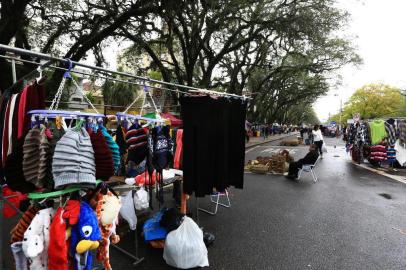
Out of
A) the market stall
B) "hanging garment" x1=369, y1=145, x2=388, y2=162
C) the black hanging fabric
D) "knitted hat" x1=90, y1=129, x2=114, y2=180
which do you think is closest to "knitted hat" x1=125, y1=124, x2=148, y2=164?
the market stall

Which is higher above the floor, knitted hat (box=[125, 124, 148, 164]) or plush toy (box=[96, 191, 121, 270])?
knitted hat (box=[125, 124, 148, 164])

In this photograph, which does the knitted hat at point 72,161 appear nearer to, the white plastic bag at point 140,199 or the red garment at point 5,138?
the red garment at point 5,138

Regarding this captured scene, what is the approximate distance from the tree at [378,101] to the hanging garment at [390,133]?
4497 cm

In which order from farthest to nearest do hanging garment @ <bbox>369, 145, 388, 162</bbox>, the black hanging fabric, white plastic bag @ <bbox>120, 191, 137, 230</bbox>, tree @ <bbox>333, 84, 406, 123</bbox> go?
tree @ <bbox>333, 84, 406, 123</bbox>
hanging garment @ <bbox>369, 145, 388, 162</bbox>
white plastic bag @ <bbox>120, 191, 137, 230</bbox>
the black hanging fabric

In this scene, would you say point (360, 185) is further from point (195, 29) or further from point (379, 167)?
point (195, 29)

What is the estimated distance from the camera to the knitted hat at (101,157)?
2.20m

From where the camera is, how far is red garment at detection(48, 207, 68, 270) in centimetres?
182

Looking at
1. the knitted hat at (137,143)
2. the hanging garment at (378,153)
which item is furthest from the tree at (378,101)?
the knitted hat at (137,143)

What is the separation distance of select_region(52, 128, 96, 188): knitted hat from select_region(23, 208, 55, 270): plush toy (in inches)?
11.7

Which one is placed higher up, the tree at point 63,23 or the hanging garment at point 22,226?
the tree at point 63,23

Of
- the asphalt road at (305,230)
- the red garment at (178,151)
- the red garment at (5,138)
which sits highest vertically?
the red garment at (5,138)

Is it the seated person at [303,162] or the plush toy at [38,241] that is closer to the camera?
the plush toy at [38,241]

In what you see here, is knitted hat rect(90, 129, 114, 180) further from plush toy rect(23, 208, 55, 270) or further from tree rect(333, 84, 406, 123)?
tree rect(333, 84, 406, 123)

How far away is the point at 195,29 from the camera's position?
12.6 meters
